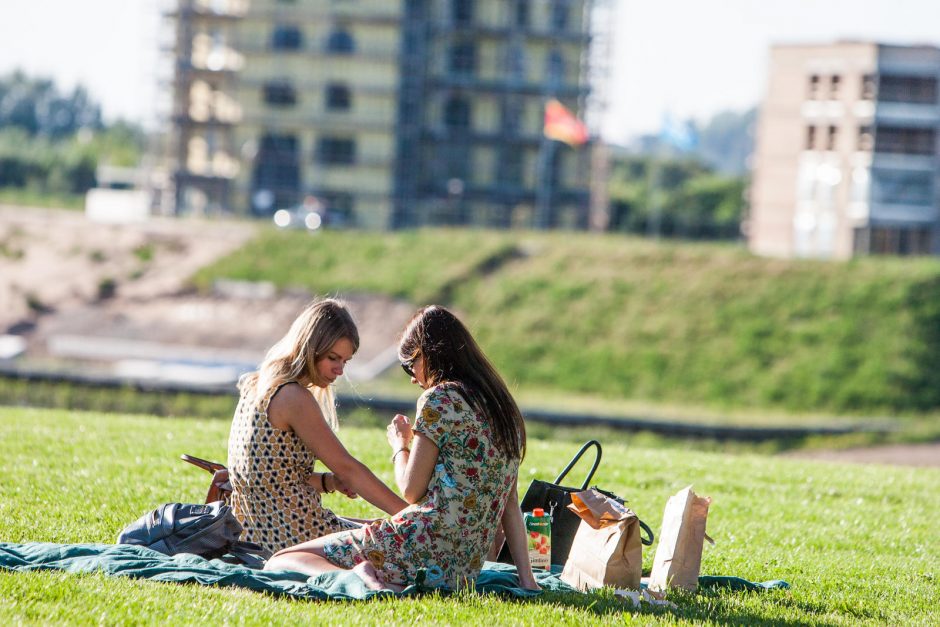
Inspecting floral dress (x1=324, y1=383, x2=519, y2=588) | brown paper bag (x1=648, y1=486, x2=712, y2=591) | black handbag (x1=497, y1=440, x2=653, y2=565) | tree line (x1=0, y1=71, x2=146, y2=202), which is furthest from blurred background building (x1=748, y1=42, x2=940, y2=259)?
floral dress (x1=324, y1=383, x2=519, y2=588)

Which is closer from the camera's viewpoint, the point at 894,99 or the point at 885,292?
the point at 885,292

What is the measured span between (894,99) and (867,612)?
209 feet

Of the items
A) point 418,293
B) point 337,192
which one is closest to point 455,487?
point 418,293

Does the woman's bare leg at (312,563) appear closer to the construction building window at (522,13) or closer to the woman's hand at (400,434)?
the woman's hand at (400,434)

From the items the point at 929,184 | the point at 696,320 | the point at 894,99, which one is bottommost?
the point at 696,320

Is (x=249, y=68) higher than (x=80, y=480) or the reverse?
higher

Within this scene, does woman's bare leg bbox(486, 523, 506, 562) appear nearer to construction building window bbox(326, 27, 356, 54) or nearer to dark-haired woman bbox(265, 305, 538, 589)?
dark-haired woman bbox(265, 305, 538, 589)

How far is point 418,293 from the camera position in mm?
46094

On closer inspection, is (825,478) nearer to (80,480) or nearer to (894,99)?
(80,480)

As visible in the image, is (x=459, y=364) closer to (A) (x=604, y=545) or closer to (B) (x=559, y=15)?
(A) (x=604, y=545)

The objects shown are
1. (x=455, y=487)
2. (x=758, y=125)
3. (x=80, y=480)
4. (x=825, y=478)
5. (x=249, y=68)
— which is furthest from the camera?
(x=758, y=125)

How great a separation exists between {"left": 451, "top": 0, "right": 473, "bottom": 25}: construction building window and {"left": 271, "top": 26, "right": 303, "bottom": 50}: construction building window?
769cm

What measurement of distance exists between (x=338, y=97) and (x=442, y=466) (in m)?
58.7

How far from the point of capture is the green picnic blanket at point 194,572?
679 cm
